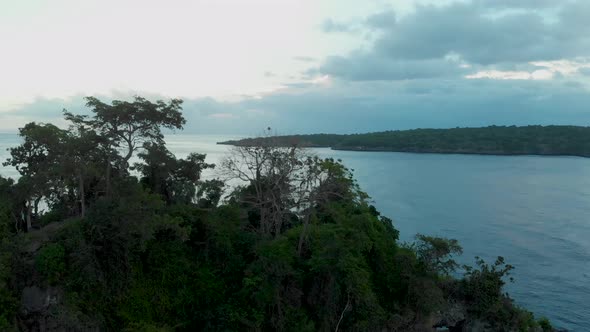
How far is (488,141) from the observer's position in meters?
123

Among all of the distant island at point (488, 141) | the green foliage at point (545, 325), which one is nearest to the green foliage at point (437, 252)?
the green foliage at point (545, 325)

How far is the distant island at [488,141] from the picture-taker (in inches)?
4642

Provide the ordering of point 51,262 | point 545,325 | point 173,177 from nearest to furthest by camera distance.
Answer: point 51,262
point 173,177
point 545,325

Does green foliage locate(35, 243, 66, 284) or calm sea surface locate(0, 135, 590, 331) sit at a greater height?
green foliage locate(35, 243, 66, 284)

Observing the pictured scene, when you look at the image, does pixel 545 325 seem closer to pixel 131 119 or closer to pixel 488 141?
pixel 131 119

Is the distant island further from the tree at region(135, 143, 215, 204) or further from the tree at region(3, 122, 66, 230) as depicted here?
the tree at region(3, 122, 66, 230)

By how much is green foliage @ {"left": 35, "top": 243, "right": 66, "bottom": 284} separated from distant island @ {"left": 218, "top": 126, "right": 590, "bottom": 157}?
347ft

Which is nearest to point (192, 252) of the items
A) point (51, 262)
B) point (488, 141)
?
point (51, 262)

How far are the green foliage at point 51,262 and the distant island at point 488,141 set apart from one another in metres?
106

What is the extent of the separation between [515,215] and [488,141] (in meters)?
79.6

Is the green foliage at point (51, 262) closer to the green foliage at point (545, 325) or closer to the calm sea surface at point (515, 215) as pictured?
the calm sea surface at point (515, 215)

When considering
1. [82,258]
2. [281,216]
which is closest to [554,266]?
[281,216]

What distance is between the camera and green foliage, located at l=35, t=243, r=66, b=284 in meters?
16.1

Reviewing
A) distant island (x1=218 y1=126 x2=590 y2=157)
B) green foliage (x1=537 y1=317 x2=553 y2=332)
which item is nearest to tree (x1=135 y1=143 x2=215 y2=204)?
green foliage (x1=537 y1=317 x2=553 y2=332)
